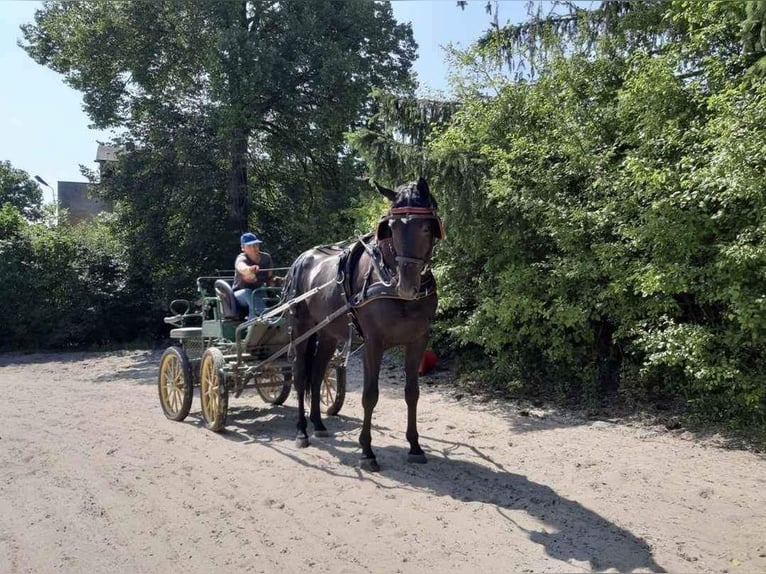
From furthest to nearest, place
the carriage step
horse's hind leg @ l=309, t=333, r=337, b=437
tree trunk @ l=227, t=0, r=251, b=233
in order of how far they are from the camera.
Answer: tree trunk @ l=227, t=0, r=251, b=233, the carriage step, horse's hind leg @ l=309, t=333, r=337, b=437

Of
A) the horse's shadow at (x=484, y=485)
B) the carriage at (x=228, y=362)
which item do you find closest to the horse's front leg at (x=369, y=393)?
the horse's shadow at (x=484, y=485)

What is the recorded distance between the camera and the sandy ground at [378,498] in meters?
4.27

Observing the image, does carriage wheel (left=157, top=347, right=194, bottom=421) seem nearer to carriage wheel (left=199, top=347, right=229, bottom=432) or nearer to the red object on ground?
carriage wheel (left=199, top=347, right=229, bottom=432)

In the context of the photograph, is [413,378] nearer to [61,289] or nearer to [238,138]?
[238,138]

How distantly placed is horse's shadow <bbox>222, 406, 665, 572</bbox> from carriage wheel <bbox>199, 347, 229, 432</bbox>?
9.6 inches

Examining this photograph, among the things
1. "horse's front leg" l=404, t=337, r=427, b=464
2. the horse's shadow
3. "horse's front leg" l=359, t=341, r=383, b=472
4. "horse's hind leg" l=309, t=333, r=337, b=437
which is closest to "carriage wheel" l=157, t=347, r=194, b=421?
the horse's shadow

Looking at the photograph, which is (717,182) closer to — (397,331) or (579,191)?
(579,191)

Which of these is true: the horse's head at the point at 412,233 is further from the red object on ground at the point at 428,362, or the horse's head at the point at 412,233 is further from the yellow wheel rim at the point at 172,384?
the red object on ground at the point at 428,362

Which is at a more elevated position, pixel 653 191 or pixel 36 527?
pixel 653 191

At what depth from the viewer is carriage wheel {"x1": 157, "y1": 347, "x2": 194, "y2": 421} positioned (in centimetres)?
801

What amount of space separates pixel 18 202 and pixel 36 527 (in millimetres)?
59036

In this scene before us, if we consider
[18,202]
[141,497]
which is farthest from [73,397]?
[18,202]

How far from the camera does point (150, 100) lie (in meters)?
16.8

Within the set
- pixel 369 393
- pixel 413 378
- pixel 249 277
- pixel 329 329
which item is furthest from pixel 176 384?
pixel 413 378
